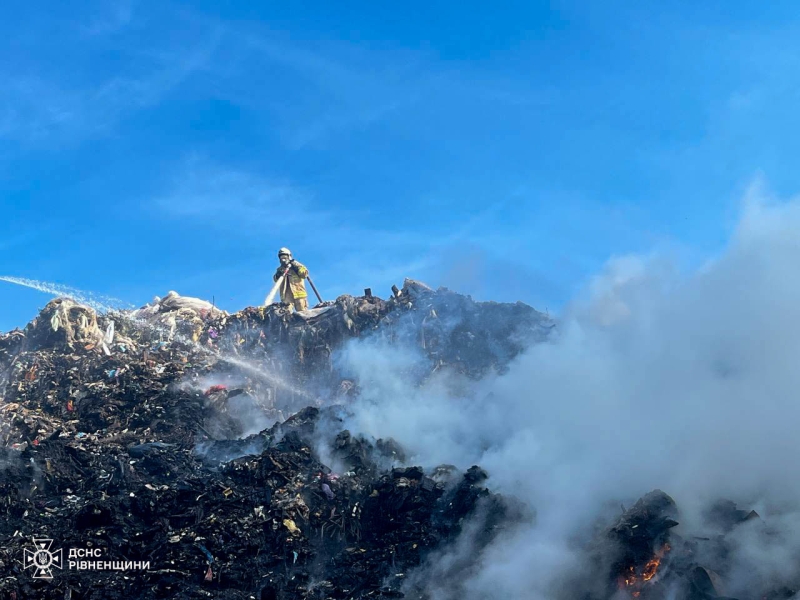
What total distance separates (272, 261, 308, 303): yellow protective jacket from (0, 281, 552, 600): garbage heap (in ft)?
11.1

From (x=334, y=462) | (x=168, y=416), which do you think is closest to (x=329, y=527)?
(x=334, y=462)

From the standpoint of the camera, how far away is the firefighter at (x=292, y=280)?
4141 centimetres

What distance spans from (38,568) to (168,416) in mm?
10059

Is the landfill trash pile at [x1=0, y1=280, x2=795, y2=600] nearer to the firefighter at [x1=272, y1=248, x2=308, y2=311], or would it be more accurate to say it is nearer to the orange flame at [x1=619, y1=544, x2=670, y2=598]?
the orange flame at [x1=619, y1=544, x2=670, y2=598]

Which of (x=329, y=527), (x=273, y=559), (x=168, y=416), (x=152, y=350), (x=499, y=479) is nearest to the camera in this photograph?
(x=273, y=559)

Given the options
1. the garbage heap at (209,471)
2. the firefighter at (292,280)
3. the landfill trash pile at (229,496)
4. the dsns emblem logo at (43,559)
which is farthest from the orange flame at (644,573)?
the firefighter at (292,280)

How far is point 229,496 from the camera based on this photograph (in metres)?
22.3

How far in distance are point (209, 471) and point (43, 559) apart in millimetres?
5869

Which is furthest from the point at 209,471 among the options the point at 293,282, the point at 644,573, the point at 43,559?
the point at 293,282

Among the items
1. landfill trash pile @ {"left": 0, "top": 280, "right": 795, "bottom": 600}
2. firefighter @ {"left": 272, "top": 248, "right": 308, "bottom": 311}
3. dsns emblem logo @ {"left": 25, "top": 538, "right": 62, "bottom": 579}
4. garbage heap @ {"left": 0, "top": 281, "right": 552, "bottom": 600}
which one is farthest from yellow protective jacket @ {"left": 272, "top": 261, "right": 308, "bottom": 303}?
dsns emblem logo @ {"left": 25, "top": 538, "right": 62, "bottom": 579}

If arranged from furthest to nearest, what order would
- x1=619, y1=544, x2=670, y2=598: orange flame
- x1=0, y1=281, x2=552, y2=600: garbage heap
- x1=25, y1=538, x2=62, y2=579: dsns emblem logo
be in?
x1=0, y1=281, x2=552, y2=600: garbage heap < x1=25, y1=538, x2=62, y2=579: dsns emblem logo < x1=619, y1=544, x2=670, y2=598: orange flame

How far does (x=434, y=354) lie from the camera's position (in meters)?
36.7

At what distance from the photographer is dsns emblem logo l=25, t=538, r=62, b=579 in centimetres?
1872

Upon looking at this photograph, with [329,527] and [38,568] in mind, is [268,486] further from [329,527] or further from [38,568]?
[38,568]
